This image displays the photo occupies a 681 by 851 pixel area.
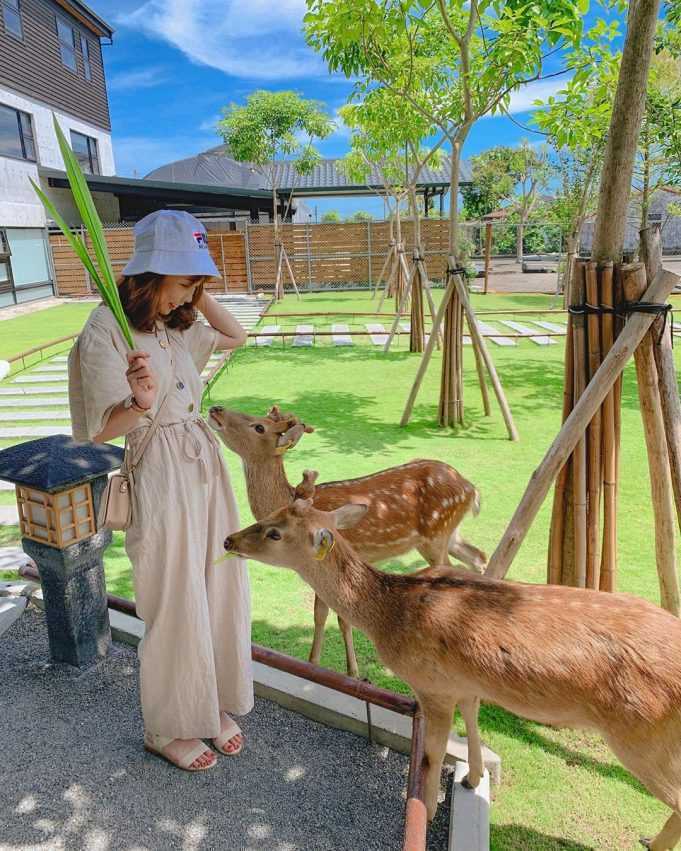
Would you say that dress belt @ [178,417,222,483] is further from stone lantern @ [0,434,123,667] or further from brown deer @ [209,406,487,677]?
stone lantern @ [0,434,123,667]

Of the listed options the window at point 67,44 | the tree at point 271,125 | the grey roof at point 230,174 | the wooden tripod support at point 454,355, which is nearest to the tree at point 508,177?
the grey roof at point 230,174

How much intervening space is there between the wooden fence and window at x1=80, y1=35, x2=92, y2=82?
7259mm

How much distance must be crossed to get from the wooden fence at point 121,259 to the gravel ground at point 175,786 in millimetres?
19671

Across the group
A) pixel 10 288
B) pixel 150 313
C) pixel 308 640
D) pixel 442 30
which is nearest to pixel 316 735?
pixel 308 640

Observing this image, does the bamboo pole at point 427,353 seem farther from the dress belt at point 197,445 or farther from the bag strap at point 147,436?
the bag strap at point 147,436

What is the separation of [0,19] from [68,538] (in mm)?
21609

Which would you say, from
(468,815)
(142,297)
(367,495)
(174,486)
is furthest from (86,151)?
(468,815)

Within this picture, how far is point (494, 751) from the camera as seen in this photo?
8.75ft

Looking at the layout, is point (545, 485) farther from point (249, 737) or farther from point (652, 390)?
point (249, 737)

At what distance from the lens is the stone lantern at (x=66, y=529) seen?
2.97 meters

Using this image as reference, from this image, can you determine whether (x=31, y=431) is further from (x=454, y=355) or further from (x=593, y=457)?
(x=593, y=457)

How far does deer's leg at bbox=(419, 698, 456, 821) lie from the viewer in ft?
7.41

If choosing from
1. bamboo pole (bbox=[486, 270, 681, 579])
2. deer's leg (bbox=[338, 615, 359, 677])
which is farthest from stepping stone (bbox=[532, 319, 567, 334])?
deer's leg (bbox=[338, 615, 359, 677])

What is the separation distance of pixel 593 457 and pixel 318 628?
1569 millimetres
